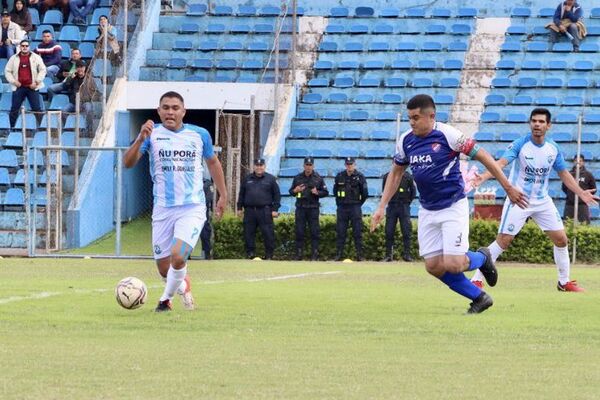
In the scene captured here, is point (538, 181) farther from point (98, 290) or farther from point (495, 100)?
point (495, 100)

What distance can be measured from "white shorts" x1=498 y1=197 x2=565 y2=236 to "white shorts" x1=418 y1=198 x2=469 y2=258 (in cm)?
419

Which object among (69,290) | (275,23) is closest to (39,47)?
(275,23)

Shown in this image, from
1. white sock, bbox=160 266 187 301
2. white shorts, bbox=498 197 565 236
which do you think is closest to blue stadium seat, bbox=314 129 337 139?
white shorts, bbox=498 197 565 236

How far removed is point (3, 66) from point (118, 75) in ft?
11.8

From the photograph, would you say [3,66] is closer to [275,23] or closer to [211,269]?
[275,23]

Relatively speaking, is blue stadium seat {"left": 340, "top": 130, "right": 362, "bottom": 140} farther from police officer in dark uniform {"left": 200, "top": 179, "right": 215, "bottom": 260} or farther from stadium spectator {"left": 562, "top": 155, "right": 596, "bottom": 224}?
stadium spectator {"left": 562, "top": 155, "right": 596, "bottom": 224}

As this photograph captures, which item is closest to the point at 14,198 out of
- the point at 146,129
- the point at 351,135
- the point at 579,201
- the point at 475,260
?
the point at 351,135

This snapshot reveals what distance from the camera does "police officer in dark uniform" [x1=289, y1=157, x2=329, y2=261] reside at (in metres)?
28.5

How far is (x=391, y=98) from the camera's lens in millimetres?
34000

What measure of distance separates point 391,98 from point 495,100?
262 centimetres

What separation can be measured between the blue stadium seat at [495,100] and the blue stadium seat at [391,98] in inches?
87.2

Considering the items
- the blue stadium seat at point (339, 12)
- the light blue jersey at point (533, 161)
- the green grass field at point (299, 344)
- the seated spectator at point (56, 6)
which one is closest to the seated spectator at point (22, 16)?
the seated spectator at point (56, 6)

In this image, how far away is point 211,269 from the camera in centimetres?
2325

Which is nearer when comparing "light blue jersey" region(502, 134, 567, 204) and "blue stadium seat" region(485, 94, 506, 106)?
"light blue jersey" region(502, 134, 567, 204)
